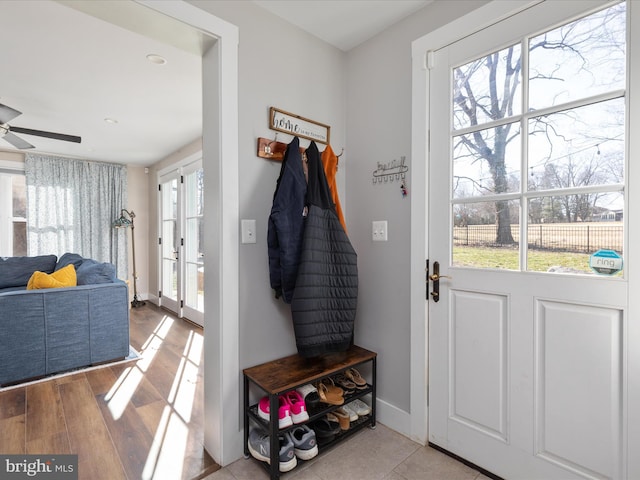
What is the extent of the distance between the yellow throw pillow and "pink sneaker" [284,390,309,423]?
2.39 m

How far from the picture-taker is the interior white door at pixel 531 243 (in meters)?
1.21

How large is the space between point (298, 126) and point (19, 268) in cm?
409

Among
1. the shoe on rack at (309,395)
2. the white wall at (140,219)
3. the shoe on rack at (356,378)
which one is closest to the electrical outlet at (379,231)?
the shoe on rack at (356,378)

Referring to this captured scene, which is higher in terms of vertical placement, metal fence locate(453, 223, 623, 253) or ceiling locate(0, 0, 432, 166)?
ceiling locate(0, 0, 432, 166)

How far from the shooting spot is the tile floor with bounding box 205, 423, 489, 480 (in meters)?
1.50

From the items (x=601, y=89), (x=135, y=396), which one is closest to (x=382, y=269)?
(x=601, y=89)

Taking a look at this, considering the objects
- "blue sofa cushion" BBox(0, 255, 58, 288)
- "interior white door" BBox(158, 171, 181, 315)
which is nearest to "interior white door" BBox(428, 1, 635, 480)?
"interior white door" BBox(158, 171, 181, 315)

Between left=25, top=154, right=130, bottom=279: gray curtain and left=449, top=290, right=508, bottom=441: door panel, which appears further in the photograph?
left=25, top=154, right=130, bottom=279: gray curtain

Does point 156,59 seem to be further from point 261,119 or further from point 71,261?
point 71,261

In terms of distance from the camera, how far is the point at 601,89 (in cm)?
121

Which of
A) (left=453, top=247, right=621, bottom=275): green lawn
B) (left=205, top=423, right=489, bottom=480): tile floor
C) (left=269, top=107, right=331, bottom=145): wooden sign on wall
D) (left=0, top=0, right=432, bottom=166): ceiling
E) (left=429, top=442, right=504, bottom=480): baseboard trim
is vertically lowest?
(left=205, top=423, right=489, bottom=480): tile floor

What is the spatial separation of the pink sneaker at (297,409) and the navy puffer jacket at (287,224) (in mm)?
465

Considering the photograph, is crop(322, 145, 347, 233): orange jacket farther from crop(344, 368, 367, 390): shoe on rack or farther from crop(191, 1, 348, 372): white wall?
crop(344, 368, 367, 390): shoe on rack

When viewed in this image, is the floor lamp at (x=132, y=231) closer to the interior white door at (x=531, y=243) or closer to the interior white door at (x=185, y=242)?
the interior white door at (x=185, y=242)
